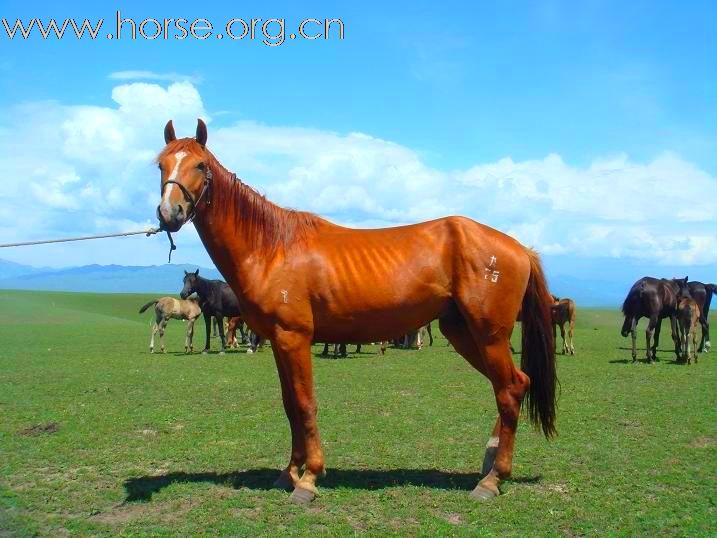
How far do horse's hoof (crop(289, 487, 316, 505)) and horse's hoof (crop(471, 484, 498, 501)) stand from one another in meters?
1.36

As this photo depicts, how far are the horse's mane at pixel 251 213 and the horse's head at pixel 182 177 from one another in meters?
0.16

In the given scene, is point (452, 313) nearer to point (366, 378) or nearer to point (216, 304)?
point (366, 378)

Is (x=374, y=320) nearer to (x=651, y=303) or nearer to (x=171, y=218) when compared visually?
(x=171, y=218)

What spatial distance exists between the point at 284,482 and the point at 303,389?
92cm

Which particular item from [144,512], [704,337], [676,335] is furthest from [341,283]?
[704,337]

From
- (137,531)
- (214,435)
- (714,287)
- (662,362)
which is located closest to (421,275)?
(137,531)

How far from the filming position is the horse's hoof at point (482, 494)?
521 cm

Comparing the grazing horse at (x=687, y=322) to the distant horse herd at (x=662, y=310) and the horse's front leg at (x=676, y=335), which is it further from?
the horse's front leg at (x=676, y=335)

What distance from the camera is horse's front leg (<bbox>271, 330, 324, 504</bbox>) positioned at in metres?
5.36

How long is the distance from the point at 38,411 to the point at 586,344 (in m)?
20.0

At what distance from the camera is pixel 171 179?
16.9 feet

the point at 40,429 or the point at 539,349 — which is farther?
the point at 40,429

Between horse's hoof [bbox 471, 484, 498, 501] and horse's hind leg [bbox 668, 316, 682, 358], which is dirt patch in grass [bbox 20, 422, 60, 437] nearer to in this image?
horse's hoof [bbox 471, 484, 498, 501]

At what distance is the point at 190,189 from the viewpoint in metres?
5.26
